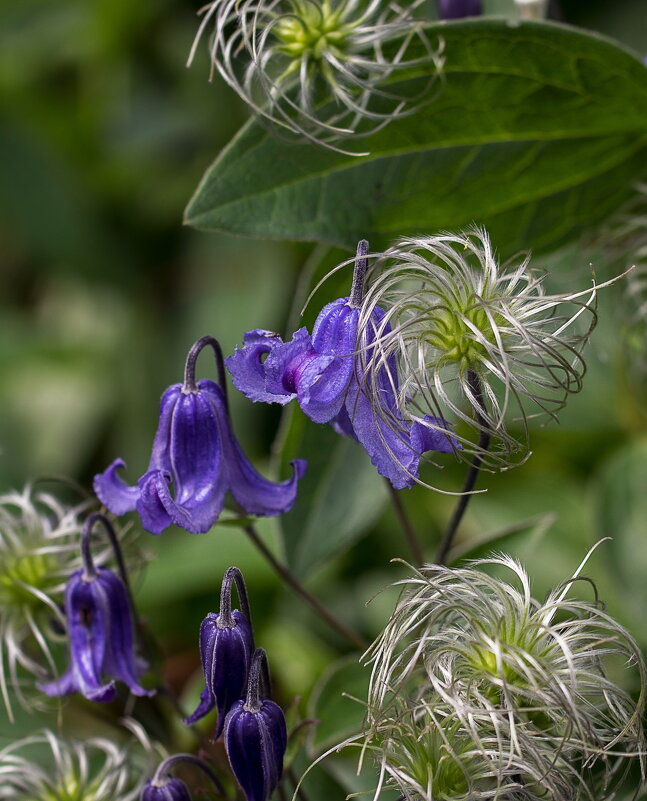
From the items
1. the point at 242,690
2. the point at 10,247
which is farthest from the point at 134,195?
the point at 242,690

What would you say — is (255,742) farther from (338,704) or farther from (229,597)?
(338,704)

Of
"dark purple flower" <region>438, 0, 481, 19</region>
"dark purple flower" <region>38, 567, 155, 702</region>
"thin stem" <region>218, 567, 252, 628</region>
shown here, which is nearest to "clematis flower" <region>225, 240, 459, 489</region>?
"thin stem" <region>218, 567, 252, 628</region>

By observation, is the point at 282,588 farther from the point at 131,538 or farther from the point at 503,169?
the point at 503,169

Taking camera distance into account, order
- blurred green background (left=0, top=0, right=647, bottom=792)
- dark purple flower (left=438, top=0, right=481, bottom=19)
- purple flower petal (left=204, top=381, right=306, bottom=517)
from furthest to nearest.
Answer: blurred green background (left=0, top=0, right=647, bottom=792) → dark purple flower (left=438, top=0, right=481, bottom=19) → purple flower petal (left=204, top=381, right=306, bottom=517)

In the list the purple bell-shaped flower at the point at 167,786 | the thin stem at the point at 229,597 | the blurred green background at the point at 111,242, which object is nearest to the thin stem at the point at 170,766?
the purple bell-shaped flower at the point at 167,786

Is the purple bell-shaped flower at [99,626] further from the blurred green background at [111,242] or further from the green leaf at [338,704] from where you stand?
the blurred green background at [111,242]

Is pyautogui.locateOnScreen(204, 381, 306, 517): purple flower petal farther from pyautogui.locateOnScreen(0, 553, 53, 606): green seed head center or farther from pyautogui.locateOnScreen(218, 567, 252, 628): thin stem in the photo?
pyautogui.locateOnScreen(0, 553, 53, 606): green seed head center

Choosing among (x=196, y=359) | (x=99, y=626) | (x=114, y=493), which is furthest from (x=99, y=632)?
(x=196, y=359)
